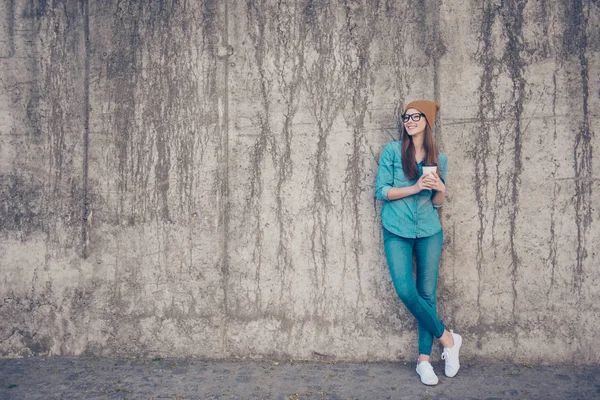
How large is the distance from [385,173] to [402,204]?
26cm

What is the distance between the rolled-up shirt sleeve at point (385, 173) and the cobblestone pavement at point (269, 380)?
1.37 meters

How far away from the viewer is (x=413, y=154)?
142 inches

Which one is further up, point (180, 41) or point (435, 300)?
point (180, 41)

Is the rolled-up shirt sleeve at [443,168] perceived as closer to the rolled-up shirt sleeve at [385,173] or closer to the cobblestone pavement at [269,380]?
the rolled-up shirt sleeve at [385,173]

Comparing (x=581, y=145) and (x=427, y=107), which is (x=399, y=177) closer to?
(x=427, y=107)

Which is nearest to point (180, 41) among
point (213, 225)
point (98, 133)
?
point (98, 133)

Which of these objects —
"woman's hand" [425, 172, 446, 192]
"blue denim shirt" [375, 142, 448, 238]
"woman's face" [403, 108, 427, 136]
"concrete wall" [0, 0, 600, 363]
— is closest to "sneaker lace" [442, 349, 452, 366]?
"concrete wall" [0, 0, 600, 363]

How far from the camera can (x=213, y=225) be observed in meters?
4.07

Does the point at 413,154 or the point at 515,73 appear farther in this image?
the point at 515,73

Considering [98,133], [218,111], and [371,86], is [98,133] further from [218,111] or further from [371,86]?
[371,86]

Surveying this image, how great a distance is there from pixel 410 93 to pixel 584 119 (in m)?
1.37

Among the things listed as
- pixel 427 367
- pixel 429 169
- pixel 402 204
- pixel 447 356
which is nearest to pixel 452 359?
pixel 447 356

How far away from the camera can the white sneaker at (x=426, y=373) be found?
3.53m

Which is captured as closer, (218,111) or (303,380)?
(303,380)
